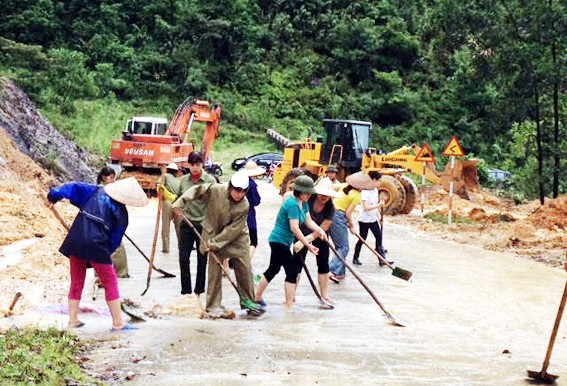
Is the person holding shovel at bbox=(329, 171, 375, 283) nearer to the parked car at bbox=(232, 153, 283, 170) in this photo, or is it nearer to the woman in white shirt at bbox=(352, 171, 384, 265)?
the woman in white shirt at bbox=(352, 171, 384, 265)

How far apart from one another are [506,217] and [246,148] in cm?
2229

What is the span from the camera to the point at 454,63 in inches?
1930

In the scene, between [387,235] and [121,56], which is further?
[121,56]

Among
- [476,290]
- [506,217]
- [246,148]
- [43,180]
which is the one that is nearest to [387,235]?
[506,217]

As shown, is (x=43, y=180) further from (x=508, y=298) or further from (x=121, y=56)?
(x=121, y=56)

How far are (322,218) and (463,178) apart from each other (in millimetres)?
18001

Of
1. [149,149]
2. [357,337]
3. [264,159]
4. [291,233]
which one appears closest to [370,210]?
[291,233]

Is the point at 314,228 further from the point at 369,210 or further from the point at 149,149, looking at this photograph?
the point at 149,149

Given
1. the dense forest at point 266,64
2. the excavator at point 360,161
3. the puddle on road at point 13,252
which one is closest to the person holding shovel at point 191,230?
the puddle on road at point 13,252

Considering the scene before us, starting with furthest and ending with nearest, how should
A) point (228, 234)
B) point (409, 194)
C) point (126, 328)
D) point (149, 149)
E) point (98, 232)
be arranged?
point (149, 149) → point (409, 194) → point (228, 234) → point (126, 328) → point (98, 232)

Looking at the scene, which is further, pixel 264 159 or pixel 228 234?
pixel 264 159

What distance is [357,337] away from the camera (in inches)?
328

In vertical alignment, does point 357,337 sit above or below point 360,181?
below

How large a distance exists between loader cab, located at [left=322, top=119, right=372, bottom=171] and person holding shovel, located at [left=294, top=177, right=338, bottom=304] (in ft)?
44.8
